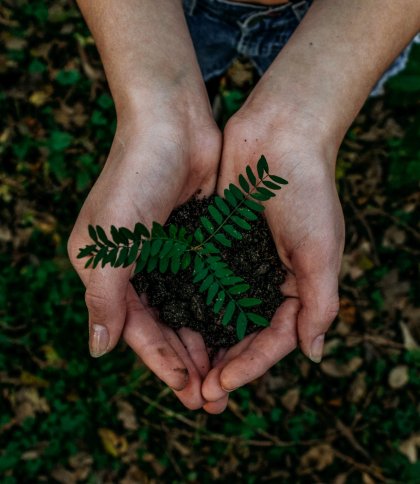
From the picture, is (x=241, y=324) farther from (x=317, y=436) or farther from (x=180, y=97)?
(x=317, y=436)

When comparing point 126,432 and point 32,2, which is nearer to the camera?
point 126,432

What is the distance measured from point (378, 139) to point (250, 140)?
192 centimetres

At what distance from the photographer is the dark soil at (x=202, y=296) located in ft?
8.89

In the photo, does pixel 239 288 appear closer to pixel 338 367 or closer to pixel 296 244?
pixel 296 244

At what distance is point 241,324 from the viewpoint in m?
2.17

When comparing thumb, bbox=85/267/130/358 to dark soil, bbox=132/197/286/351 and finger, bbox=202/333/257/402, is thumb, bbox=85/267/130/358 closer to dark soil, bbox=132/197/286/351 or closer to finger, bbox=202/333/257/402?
dark soil, bbox=132/197/286/351

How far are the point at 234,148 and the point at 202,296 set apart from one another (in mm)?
807

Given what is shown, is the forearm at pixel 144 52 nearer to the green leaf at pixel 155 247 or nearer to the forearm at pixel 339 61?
the forearm at pixel 339 61

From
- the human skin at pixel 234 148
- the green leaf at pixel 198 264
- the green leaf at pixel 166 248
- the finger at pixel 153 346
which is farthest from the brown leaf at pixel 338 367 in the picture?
the green leaf at pixel 166 248

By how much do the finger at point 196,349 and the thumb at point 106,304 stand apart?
1.24 feet

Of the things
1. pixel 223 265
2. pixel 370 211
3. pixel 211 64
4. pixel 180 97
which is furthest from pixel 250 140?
pixel 370 211

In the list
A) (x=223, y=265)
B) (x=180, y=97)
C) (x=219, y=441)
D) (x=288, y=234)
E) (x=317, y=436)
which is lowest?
(x=317, y=436)

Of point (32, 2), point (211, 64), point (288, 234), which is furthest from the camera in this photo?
point (32, 2)

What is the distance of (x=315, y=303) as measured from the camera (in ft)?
8.49
